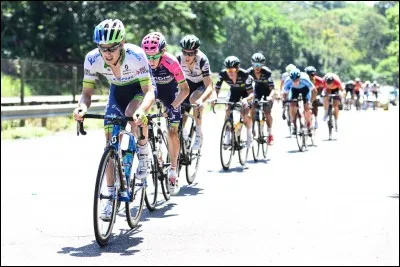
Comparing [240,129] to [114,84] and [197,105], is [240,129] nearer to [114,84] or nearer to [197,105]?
[197,105]

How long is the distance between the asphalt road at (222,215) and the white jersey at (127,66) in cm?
145

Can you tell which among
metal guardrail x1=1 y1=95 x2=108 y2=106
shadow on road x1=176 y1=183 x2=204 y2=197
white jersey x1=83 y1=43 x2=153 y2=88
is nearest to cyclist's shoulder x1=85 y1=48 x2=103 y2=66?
white jersey x1=83 y1=43 x2=153 y2=88

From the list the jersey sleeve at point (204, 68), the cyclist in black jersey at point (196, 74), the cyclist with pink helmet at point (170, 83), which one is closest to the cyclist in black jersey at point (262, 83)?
the cyclist in black jersey at point (196, 74)

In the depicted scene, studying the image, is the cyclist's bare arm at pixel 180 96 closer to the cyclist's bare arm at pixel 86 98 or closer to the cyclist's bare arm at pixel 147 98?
the cyclist's bare arm at pixel 147 98

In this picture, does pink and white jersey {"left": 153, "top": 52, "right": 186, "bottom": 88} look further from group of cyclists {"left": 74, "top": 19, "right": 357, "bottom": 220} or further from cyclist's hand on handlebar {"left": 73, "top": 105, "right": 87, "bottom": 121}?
cyclist's hand on handlebar {"left": 73, "top": 105, "right": 87, "bottom": 121}

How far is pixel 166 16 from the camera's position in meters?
36.5

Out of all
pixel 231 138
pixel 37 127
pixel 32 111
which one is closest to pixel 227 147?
pixel 231 138

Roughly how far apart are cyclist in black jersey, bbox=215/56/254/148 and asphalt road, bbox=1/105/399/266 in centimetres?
80

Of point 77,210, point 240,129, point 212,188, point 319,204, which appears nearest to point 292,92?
point 240,129

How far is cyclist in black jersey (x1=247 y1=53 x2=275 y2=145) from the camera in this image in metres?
15.6

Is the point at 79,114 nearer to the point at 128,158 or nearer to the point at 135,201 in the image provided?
the point at 128,158

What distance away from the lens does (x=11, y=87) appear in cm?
2245

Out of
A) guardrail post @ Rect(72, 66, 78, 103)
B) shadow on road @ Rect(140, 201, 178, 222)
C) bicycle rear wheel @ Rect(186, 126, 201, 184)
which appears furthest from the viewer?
guardrail post @ Rect(72, 66, 78, 103)

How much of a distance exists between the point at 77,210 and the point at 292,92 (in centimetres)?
985
